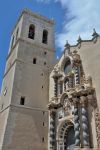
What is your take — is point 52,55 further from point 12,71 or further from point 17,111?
point 17,111

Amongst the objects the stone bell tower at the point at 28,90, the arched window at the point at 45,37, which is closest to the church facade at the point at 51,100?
the stone bell tower at the point at 28,90

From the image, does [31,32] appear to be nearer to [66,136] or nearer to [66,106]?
[66,106]

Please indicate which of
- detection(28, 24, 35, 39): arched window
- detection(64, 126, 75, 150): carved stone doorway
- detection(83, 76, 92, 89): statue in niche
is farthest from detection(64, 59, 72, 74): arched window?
detection(28, 24, 35, 39): arched window

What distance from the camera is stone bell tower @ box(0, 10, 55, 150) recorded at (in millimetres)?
16219

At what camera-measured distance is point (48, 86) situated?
19.6 m

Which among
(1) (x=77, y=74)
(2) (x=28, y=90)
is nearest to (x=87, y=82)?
(1) (x=77, y=74)

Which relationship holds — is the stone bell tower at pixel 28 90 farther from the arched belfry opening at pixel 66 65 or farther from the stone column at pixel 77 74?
the stone column at pixel 77 74

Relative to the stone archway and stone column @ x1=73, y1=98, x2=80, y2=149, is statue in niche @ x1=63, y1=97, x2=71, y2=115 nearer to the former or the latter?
the stone archway

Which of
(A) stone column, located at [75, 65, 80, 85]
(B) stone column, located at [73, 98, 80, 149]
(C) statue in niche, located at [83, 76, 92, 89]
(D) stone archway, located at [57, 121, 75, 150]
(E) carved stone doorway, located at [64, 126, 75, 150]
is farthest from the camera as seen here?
(A) stone column, located at [75, 65, 80, 85]

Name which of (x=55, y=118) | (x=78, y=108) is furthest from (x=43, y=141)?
(x=78, y=108)

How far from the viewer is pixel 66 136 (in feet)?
50.8

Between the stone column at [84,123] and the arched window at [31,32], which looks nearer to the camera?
the stone column at [84,123]

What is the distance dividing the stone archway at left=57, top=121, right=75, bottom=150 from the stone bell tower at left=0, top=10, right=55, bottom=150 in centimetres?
181

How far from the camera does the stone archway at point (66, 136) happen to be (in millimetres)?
15047
